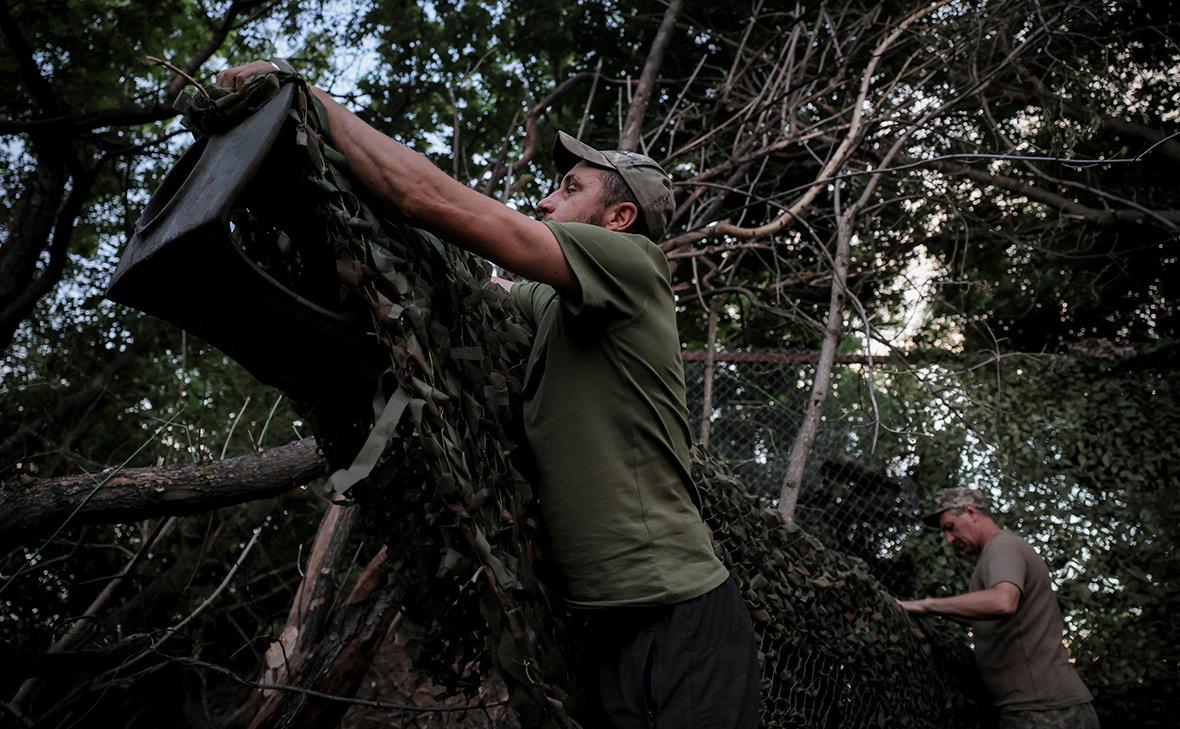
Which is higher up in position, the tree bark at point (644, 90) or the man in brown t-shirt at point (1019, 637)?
the tree bark at point (644, 90)

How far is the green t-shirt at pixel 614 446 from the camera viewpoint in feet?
6.05

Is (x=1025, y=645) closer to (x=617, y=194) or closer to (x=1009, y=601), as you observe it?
(x=1009, y=601)

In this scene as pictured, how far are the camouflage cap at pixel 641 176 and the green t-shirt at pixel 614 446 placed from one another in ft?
0.92

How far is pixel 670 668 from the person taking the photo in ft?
6.07

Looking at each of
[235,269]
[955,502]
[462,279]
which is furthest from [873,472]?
[235,269]

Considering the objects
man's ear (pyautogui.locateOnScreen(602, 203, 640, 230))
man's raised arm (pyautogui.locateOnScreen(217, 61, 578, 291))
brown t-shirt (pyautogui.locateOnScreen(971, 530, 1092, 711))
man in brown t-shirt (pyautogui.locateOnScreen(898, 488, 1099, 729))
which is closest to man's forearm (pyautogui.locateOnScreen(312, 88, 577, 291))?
man's raised arm (pyautogui.locateOnScreen(217, 61, 578, 291))

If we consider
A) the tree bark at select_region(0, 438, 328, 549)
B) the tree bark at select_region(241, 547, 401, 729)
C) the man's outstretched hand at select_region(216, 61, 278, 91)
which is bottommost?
the tree bark at select_region(241, 547, 401, 729)

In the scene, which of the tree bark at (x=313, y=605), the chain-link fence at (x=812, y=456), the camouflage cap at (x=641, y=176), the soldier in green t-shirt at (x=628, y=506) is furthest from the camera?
the chain-link fence at (x=812, y=456)

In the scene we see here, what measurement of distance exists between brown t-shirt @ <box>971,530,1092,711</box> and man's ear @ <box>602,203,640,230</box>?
11.3ft

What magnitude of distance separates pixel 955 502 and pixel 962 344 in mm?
3774

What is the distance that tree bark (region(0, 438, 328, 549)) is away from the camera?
10.1 feet

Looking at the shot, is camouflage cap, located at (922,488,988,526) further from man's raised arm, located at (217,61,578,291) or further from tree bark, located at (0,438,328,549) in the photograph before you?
man's raised arm, located at (217,61,578,291)

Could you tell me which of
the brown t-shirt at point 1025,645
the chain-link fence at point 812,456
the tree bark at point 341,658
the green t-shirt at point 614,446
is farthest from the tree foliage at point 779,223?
the green t-shirt at point 614,446

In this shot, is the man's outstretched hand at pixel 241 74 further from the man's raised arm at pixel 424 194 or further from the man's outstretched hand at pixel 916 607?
the man's outstretched hand at pixel 916 607
